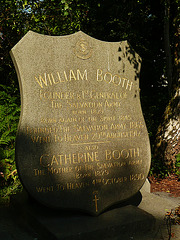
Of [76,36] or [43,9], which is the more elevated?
[43,9]

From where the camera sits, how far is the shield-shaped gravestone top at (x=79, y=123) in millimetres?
3489

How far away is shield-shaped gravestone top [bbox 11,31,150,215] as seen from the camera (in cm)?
349

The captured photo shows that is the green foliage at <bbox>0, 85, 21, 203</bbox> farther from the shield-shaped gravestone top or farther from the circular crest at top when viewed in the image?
the circular crest at top

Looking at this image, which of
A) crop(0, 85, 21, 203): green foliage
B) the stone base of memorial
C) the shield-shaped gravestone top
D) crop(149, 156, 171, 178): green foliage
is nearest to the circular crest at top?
the shield-shaped gravestone top

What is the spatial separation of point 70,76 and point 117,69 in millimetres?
646

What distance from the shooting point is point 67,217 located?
3.51 meters

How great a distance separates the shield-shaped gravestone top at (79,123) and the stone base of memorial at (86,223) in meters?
0.13

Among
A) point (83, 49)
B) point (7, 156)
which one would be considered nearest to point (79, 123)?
point (83, 49)

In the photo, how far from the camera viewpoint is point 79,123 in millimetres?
3701

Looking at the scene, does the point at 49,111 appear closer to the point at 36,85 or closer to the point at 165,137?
the point at 36,85

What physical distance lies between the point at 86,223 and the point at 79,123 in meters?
1.13

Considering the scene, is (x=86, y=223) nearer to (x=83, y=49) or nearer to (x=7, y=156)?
(x=83, y=49)

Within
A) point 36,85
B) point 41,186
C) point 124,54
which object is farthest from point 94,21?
point 41,186

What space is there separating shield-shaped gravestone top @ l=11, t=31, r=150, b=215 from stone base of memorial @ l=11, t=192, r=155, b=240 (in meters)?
0.13
